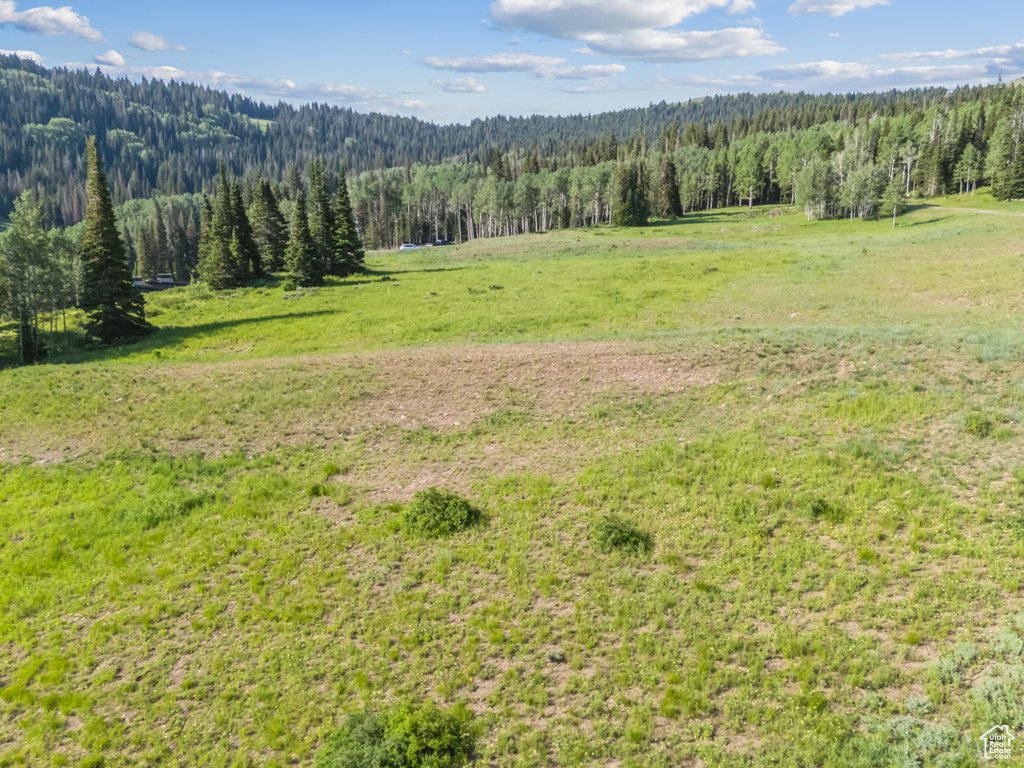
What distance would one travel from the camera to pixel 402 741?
9508 millimetres

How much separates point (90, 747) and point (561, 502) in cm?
1162

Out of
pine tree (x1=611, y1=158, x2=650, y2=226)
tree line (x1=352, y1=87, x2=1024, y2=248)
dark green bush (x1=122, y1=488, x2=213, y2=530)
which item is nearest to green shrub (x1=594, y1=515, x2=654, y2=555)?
dark green bush (x1=122, y1=488, x2=213, y2=530)

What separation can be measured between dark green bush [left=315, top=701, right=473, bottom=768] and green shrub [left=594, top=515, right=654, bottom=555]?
5738 mm

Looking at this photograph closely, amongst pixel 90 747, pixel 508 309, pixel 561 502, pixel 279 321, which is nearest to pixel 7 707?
pixel 90 747

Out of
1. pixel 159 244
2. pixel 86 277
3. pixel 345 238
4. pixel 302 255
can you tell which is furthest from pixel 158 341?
pixel 159 244

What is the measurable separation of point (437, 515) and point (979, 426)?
53.6 ft

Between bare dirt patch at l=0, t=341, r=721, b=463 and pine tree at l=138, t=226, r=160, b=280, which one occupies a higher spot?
pine tree at l=138, t=226, r=160, b=280

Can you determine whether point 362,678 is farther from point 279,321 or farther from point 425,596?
point 279,321

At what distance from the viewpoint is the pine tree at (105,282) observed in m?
48.2

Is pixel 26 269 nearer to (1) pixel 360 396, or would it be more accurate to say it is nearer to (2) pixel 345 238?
(2) pixel 345 238

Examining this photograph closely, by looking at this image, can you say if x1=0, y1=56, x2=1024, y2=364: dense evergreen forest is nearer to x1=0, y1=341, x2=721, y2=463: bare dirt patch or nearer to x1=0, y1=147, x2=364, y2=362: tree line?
x1=0, y1=147, x2=364, y2=362: tree line

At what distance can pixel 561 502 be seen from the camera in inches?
665

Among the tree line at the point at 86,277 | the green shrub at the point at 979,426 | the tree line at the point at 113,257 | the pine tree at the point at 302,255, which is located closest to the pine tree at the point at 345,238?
the tree line at the point at 113,257

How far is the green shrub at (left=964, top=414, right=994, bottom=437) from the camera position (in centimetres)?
1689
